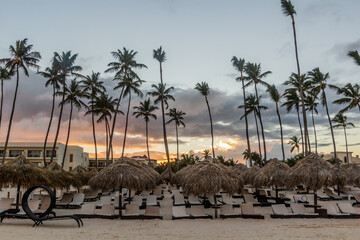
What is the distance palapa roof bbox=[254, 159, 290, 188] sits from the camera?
16.3 m

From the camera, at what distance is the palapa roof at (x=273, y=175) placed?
16.3m

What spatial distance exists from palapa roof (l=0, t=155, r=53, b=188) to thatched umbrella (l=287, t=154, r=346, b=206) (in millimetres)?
12106

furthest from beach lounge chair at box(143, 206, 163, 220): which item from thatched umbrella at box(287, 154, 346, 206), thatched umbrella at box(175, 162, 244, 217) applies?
thatched umbrella at box(287, 154, 346, 206)

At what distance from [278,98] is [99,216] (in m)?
34.2

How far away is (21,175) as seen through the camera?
12.3 metres

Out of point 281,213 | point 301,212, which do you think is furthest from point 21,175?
point 301,212

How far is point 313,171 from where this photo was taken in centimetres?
1414

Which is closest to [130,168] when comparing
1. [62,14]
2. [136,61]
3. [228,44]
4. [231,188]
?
[231,188]

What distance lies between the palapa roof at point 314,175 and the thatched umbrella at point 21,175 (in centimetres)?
1210

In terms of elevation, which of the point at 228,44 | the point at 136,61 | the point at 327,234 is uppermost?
the point at 136,61

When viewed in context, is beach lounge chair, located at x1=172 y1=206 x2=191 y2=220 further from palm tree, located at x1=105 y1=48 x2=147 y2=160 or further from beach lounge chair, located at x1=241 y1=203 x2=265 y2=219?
palm tree, located at x1=105 y1=48 x2=147 y2=160

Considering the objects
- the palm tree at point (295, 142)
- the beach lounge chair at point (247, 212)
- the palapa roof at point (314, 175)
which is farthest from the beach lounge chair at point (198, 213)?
the palm tree at point (295, 142)

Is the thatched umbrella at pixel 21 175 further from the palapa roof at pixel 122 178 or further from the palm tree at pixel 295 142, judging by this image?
the palm tree at pixel 295 142

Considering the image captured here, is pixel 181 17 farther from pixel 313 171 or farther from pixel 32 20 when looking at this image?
pixel 313 171
